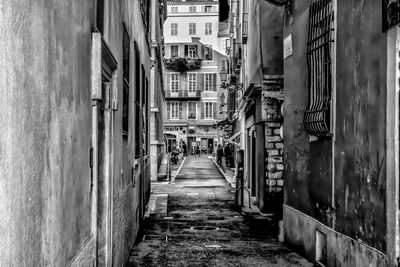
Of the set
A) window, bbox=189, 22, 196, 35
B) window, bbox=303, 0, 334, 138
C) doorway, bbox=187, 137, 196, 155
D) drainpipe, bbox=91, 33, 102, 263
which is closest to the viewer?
drainpipe, bbox=91, 33, 102, 263

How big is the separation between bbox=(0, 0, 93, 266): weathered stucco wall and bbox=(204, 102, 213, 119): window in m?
59.1

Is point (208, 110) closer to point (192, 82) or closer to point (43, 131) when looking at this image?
point (192, 82)

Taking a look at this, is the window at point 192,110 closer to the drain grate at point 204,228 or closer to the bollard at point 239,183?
the bollard at point 239,183

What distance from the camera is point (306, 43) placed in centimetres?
870

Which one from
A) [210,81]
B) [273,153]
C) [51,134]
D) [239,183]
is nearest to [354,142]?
[51,134]

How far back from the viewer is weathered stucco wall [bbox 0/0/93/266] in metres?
2.15

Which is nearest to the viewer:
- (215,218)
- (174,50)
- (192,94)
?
(215,218)

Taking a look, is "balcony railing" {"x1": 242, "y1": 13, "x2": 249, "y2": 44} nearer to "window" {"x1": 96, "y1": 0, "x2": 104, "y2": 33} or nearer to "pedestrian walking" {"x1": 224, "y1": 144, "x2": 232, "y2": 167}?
"window" {"x1": 96, "y1": 0, "x2": 104, "y2": 33}

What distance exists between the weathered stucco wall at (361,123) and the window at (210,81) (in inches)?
2211

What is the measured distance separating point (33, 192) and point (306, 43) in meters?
6.90

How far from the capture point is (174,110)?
63594mm

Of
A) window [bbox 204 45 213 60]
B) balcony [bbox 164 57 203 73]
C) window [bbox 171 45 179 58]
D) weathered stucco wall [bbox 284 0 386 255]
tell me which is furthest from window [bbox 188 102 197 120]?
weathered stucco wall [bbox 284 0 386 255]

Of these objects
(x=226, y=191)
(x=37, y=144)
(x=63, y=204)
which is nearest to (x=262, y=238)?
(x=63, y=204)

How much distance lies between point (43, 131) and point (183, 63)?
59.5 m
